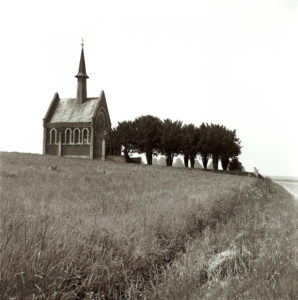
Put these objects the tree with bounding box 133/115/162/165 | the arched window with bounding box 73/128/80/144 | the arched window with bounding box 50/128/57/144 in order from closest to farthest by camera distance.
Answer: the tree with bounding box 133/115/162/165 < the arched window with bounding box 73/128/80/144 < the arched window with bounding box 50/128/57/144

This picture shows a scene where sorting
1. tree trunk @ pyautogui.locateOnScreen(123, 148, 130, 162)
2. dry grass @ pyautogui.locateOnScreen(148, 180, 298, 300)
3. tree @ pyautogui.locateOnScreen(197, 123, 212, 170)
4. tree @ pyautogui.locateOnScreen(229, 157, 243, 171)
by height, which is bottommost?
dry grass @ pyautogui.locateOnScreen(148, 180, 298, 300)

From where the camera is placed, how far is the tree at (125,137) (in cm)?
5791

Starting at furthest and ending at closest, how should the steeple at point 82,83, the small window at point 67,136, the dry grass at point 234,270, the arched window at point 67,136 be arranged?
the steeple at point 82,83 → the small window at point 67,136 → the arched window at point 67,136 → the dry grass at point 234,270

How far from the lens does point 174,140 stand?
57.0 m

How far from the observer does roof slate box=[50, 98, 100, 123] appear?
6406 cm

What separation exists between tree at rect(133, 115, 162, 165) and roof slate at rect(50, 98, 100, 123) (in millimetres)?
9133

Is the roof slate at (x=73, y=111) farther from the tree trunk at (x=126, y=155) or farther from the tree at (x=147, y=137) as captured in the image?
the tree at (x=147, y=137)

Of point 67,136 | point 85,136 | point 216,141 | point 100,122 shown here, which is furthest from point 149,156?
point 67,136

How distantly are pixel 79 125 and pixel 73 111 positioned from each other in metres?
4.28

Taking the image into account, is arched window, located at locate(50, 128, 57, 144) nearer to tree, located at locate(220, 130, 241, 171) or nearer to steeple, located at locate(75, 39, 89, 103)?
steeple, located at locate(75, 39, 89, 103)

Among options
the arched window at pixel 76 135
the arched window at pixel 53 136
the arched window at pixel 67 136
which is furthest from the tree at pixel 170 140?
the arched window at pixel 53 136

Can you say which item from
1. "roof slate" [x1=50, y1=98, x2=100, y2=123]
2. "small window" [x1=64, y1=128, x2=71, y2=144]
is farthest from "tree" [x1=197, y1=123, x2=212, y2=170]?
"small window" [x1=64, y1=128, x2=71, y2=144]

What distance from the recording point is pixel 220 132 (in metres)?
58.4

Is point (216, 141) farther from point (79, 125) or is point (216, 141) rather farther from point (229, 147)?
point (79, 125)
